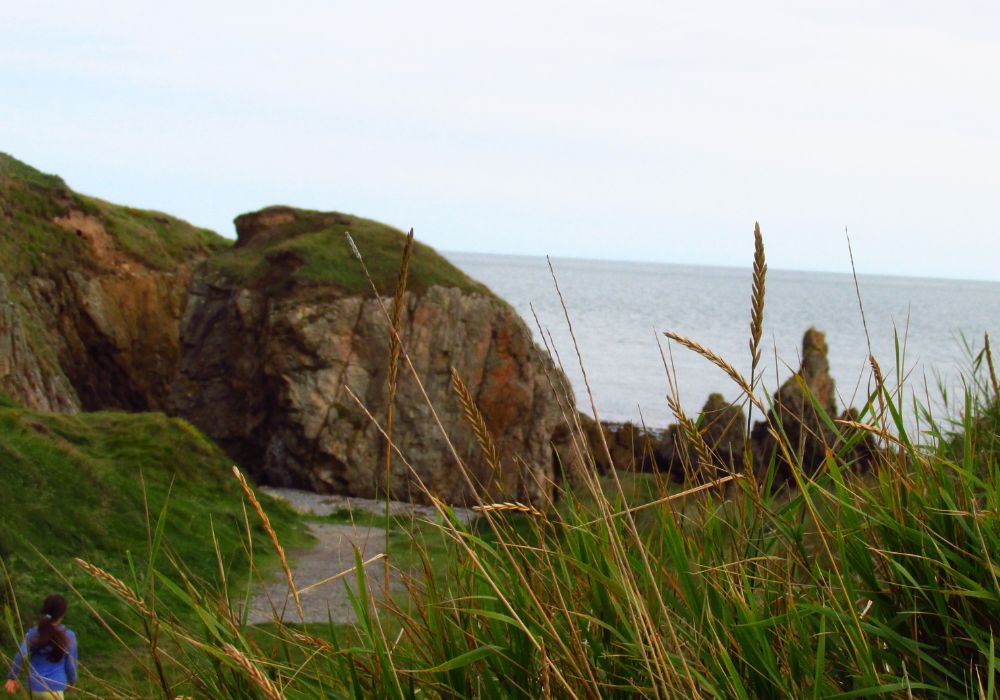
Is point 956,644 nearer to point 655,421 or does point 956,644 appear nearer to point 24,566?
point 24,566

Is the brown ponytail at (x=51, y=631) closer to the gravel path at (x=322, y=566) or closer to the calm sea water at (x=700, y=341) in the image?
the gravel path at (x=322, y=566)

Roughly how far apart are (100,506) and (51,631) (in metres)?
7.28

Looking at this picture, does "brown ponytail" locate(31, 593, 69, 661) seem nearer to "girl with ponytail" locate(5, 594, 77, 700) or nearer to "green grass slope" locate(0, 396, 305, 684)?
"girl with ponytail" locate(5, 594, 77, 700)

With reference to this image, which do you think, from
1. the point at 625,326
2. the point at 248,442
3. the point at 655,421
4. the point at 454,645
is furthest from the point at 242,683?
the point at 625,326

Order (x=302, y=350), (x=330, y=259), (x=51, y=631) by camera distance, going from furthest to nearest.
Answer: (x=330, y=259), (x=302, y=350), (x=51, y=631)

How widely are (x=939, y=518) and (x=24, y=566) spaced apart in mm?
10053

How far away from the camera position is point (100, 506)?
1241cm

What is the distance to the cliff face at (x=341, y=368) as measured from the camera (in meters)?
23.0

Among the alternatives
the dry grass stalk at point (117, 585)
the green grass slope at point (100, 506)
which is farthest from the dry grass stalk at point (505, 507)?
the green grass slope at point (100, 506)

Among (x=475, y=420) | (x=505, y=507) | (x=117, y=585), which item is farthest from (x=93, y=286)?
(x=505, y=507)

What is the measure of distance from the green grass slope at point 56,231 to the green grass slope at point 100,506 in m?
13.8

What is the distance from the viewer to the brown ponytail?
5.56m

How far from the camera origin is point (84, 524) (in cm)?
1176

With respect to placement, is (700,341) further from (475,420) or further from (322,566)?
(475,420)
